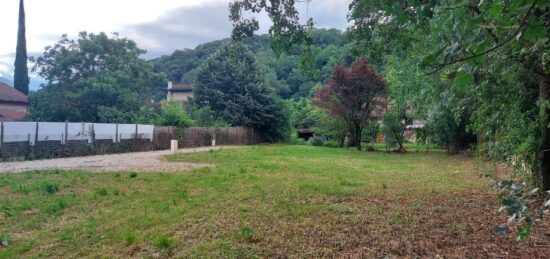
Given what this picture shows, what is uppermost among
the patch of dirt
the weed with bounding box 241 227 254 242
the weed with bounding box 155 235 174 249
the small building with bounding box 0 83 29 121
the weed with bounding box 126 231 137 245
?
the small building with bounding box 0 83 29 121

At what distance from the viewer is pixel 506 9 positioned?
1730mm

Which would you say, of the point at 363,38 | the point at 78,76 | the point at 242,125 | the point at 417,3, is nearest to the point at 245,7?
the point at 363,38

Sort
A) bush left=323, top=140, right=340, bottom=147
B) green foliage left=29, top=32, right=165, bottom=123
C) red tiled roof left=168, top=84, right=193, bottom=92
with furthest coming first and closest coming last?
red tiled roof left=168, top=84, right=193, bottom=92 < bush left=323, top=140, right=340, bottom=147 < green foliage left=29, top=32, right=165, bottom=123

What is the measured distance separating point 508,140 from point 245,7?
4.58 m

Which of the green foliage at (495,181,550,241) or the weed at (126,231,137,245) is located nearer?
the green foliage at (495,181,550,241)

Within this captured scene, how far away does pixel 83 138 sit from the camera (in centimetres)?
1820

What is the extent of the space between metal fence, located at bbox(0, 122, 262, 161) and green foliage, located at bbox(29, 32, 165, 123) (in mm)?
3711

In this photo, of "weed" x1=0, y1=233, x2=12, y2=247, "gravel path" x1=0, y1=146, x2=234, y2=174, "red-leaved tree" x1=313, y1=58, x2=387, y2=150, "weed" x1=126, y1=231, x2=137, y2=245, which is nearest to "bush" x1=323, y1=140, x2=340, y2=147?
"red-leaved tree" x1=313, y1=58, x2=387, y2=150

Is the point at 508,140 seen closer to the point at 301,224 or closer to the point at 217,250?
the point at 301,224

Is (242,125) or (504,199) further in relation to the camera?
(242,125)

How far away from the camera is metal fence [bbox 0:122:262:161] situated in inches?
589

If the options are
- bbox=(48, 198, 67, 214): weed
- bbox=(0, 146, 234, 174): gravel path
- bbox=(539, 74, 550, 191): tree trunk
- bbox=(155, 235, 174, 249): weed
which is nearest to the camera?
bbox=(155, 235, 174, 249): weed

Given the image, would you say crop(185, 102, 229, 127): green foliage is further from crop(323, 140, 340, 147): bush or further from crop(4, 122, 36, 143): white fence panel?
crop(4, 122, 36, 143): white fence panel

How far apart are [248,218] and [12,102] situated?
3526cm
